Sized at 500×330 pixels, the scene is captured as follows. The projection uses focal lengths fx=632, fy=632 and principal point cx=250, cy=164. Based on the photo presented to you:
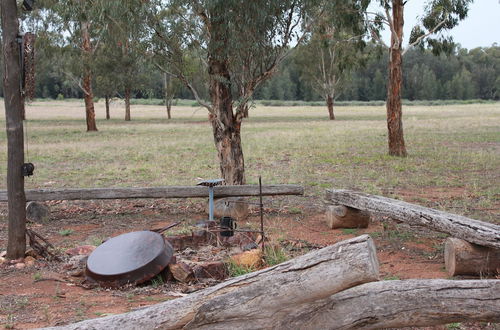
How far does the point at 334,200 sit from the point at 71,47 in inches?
1144

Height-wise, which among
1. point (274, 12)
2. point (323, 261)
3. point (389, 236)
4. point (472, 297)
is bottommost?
point (389, 236)

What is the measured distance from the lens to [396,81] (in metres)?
18.1

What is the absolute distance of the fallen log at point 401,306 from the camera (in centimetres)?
354

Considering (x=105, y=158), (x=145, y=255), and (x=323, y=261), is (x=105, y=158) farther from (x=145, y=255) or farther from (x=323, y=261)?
(x=323, y=261)

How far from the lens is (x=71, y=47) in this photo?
34.8 metres

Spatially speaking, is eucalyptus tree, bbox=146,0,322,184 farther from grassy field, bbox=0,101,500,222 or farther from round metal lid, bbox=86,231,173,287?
round metal lid, bbox=86,231,173,287

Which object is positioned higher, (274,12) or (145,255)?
(274,12)

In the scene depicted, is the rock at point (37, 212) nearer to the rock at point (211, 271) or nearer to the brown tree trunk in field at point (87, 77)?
the rock at point (211, 271)

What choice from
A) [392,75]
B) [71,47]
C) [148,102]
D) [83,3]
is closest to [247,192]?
[83,3]

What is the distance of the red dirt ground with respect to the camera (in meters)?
5.23

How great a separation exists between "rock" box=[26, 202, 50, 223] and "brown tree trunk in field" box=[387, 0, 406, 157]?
11395 millimetres

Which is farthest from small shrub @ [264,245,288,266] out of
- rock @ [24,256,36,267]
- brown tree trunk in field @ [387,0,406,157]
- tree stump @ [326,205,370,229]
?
brown tree trunk in field @ [387,0,406,157]

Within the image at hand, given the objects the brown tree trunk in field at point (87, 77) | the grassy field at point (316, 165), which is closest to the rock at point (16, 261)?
the grassy field at point (316, 165)

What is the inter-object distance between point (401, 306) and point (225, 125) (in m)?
7.91
